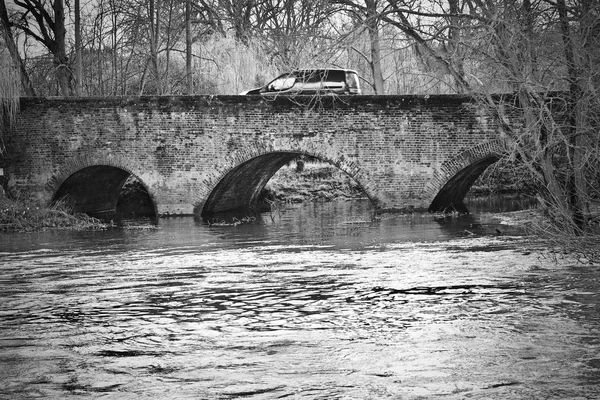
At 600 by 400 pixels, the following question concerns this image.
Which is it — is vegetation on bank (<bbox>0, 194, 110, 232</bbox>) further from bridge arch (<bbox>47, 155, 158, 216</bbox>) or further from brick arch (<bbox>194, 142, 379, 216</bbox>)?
brick arch (<bbox>194, 142, 379, 216</bbox>)

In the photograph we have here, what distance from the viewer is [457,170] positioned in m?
Answer: 22.5

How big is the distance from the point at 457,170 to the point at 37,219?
366 inches

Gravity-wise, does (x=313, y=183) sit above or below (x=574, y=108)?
below

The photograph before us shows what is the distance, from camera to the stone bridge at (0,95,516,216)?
2239 centimetres

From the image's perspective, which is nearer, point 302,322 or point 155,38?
point 302,322

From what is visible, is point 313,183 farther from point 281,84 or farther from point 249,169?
point 249,169

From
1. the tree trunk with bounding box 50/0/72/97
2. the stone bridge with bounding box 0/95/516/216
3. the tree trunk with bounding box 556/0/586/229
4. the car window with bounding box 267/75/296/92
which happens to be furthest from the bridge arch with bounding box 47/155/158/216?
the tree trunk with bounding box 556/0/586/229

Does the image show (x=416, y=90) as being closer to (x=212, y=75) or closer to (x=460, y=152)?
(x=212, y=75)

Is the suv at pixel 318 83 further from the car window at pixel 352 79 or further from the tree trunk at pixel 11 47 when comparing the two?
the tree trunk at pixel 11 47

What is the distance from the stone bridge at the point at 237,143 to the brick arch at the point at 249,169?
3 cm

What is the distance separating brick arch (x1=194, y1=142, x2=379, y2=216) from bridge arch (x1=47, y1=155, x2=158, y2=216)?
4.69 feet

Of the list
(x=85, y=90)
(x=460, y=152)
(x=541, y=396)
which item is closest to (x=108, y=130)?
(x=460, y=152)

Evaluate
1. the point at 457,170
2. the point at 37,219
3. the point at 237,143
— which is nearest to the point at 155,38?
the point at 237,143

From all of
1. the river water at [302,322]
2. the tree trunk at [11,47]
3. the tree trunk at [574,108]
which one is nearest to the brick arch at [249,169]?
the river water at [302,322]
